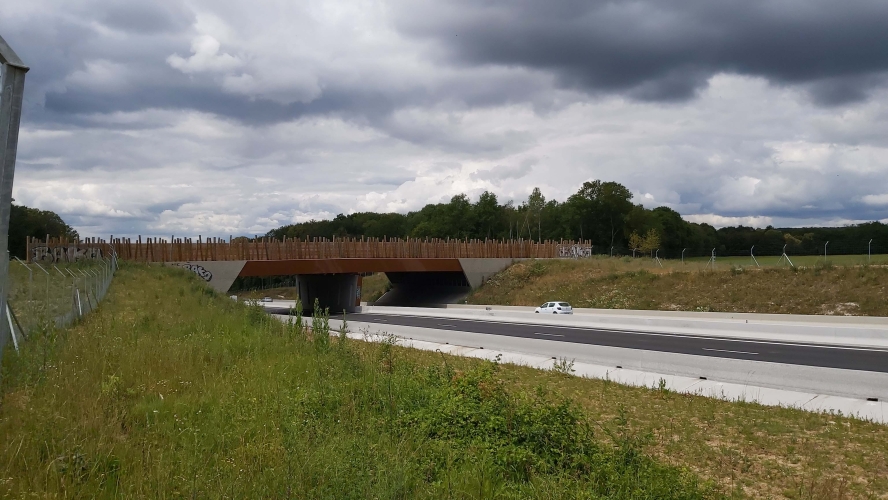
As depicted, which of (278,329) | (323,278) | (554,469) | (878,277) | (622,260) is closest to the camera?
(554,469)

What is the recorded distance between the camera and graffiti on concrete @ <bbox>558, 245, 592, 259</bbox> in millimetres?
73137

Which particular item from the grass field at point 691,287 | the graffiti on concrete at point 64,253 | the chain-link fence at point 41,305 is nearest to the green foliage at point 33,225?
the graffiti on concrete at point 64,253

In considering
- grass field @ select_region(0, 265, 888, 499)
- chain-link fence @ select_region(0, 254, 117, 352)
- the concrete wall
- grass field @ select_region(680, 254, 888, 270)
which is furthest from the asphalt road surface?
the concrete wall

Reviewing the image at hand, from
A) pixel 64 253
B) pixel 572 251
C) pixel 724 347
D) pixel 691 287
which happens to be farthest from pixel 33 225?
pixel 724 347

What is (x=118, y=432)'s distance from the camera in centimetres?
643

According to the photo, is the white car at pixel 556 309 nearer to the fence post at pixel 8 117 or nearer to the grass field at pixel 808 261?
the grass field at pixel 808 261

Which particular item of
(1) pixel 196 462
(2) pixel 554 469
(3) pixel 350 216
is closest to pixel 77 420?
(1) pixel 196 462

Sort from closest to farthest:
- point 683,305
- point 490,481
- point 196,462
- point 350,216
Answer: point 196,462, point 490,481, point 683,305, point 350,216

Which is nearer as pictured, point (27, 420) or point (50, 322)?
point (27, 420)

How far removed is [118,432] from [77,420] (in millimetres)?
434

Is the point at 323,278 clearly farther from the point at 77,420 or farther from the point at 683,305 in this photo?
the point at 77,420

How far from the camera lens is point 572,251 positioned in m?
74.2

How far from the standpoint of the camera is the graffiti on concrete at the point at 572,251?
7314 centimetres

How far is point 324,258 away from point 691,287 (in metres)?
28.6
